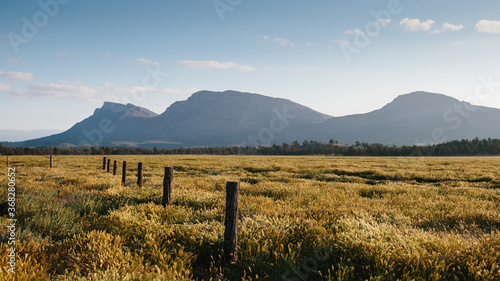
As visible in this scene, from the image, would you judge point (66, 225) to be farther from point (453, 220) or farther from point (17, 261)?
point (453, 220)

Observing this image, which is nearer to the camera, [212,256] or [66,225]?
[212,256]

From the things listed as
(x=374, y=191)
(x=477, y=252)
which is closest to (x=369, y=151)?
(x=374, y=191)

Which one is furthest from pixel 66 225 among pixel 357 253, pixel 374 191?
pixel 374 191

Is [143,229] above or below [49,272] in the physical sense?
above

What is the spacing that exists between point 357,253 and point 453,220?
5.09 metres

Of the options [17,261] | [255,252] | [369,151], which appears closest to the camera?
[17,261]

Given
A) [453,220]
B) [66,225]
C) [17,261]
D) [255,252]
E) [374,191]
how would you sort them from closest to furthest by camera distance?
[17,261] → [255,252] → [66,225] → [453,220] → [374,191]

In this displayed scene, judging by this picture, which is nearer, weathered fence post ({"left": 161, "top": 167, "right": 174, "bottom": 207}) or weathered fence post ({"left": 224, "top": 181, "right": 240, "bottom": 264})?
weathered fence post ({"left": 224, "top": 181, "right": 240, "bottom": 264})

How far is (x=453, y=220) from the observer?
7820 mm

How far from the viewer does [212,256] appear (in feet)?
15.8

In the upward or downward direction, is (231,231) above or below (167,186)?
below

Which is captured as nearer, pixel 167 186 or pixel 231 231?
pixel 231 231

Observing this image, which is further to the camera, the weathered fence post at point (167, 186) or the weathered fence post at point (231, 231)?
the weathered fence post at point (167, 186)

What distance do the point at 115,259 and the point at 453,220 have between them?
8.89m
